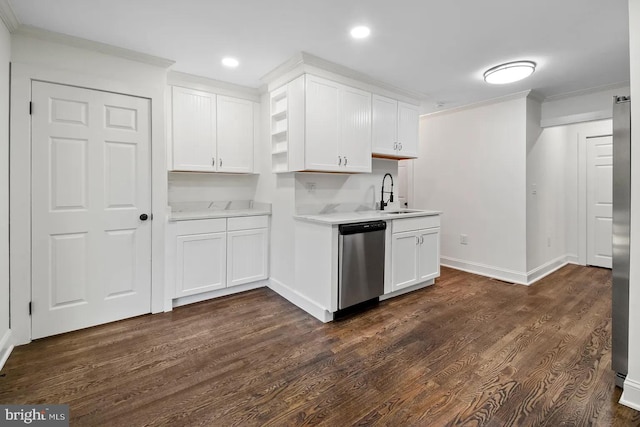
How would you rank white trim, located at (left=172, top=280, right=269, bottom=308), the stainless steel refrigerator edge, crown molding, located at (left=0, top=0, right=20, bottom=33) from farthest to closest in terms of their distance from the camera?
1. white trim, located at (left=172, top=280, right=269, bottom=308)
2. crown molding, located at (left=0, top=0, right=20, bottom=33)
3. the stainless steel refrigerator edge

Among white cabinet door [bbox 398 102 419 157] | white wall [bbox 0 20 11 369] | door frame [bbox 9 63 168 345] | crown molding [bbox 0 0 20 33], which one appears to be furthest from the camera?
white cabinet door [bbox 398 102 419 157]

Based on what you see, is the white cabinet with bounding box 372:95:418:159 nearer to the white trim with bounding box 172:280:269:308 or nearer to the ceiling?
the ceiling

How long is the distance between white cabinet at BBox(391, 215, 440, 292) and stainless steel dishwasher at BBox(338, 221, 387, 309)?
219 mm

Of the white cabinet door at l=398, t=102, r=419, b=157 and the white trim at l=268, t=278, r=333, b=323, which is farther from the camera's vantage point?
the white cabinet door at l=398, t=102, r=419, b=157

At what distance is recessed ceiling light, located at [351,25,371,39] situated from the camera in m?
2.34

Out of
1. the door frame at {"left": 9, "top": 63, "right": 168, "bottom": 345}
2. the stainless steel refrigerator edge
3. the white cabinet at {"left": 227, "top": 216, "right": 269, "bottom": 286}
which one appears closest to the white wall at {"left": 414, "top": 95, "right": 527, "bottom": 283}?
the stainless steel refrigerator edge

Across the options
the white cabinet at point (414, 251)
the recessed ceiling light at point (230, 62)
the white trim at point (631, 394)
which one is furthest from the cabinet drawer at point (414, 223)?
the recessed ceiling light at point (230, 62)

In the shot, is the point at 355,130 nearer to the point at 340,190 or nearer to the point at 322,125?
the point at 322,125

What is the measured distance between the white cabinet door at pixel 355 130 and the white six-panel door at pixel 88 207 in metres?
1.87

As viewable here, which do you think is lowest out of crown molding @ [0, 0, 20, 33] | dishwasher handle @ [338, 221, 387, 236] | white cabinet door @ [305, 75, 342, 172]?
dishwasher handle @ [338, 221, 387, 236]

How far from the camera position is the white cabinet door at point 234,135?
350 centimetres

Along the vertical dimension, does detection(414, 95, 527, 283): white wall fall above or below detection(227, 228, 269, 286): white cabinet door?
above

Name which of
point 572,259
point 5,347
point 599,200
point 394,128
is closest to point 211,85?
point 394,128

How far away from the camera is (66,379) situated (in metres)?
1.93
